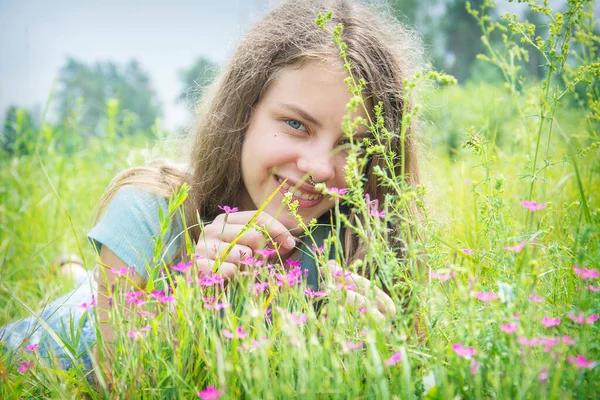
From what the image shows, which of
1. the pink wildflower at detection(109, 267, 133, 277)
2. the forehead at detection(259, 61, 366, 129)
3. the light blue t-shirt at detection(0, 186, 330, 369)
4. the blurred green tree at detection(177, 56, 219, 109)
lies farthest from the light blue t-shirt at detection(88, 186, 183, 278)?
the pink wildflower at detection(109, 267, 133, 277)

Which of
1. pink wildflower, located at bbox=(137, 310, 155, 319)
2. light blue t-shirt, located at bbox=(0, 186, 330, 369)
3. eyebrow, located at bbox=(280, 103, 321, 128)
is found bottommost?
A: light blue t-shirt, located at bbox=(0, 186, 330, 369)

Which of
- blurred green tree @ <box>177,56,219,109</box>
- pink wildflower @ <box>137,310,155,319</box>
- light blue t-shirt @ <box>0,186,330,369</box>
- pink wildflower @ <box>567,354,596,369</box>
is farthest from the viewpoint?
blurred green tree @ <box>177,56,219,109</box>

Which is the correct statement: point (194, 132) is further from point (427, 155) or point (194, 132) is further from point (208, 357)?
point (208, 357)

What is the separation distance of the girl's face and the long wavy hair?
9 cm

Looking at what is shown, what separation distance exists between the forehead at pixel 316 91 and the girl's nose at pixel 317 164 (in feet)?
0.42

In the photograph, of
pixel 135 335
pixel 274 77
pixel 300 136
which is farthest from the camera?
pixel 274 77

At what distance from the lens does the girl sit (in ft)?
7.06

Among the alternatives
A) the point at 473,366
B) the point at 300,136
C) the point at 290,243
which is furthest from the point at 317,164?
the point at 473,366

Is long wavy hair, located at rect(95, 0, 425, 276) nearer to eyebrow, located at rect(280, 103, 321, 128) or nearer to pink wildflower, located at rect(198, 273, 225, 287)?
eyebrow, located at rect(280, 103, 321, 128)

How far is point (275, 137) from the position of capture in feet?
7.23

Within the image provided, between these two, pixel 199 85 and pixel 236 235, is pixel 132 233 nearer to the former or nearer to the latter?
pixel 236 235

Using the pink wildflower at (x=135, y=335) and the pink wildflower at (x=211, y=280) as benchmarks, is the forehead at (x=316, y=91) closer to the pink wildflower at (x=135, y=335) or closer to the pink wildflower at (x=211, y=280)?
the pink wildflower at (x=211, y=280)

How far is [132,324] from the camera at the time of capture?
117cm

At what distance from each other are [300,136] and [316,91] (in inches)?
8.0
